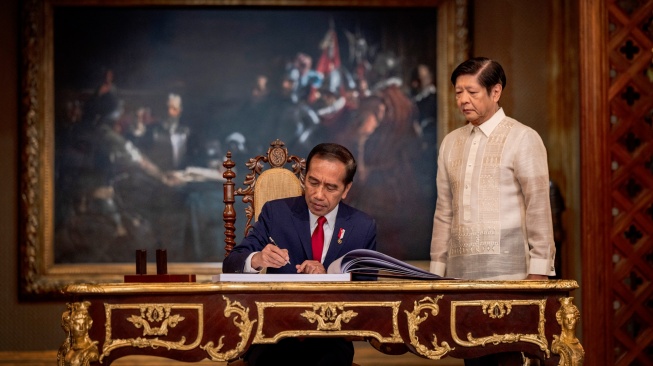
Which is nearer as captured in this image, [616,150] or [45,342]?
[616,150]

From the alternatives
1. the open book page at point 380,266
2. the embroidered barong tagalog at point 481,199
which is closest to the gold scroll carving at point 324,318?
the open book page at point 380,266

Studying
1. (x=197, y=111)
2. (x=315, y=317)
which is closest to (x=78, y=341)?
(x=315, y=317)

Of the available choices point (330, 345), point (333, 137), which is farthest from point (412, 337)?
point (333, 137)

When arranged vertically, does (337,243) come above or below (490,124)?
below

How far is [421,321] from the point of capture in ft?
7.95

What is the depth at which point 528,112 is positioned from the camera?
5887 millimetres

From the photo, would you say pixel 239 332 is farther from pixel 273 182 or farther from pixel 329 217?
pixel 273 182

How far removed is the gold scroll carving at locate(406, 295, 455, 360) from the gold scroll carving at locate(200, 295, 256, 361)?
0.41 m

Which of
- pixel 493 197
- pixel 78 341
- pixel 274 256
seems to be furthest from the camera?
pixel 493 197

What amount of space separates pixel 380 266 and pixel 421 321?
0.20 m

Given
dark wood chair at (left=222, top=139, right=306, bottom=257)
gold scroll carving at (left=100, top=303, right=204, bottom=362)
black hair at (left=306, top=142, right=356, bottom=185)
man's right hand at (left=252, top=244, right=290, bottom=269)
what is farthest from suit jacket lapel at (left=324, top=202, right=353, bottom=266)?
gold scroll carving at (left=100, top=303, right=204, bottom=362)

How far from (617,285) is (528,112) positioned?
4.94 ft

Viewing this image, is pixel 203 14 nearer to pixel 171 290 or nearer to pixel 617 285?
pixel 617 285

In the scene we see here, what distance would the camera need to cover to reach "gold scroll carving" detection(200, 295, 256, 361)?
7.73 ft
